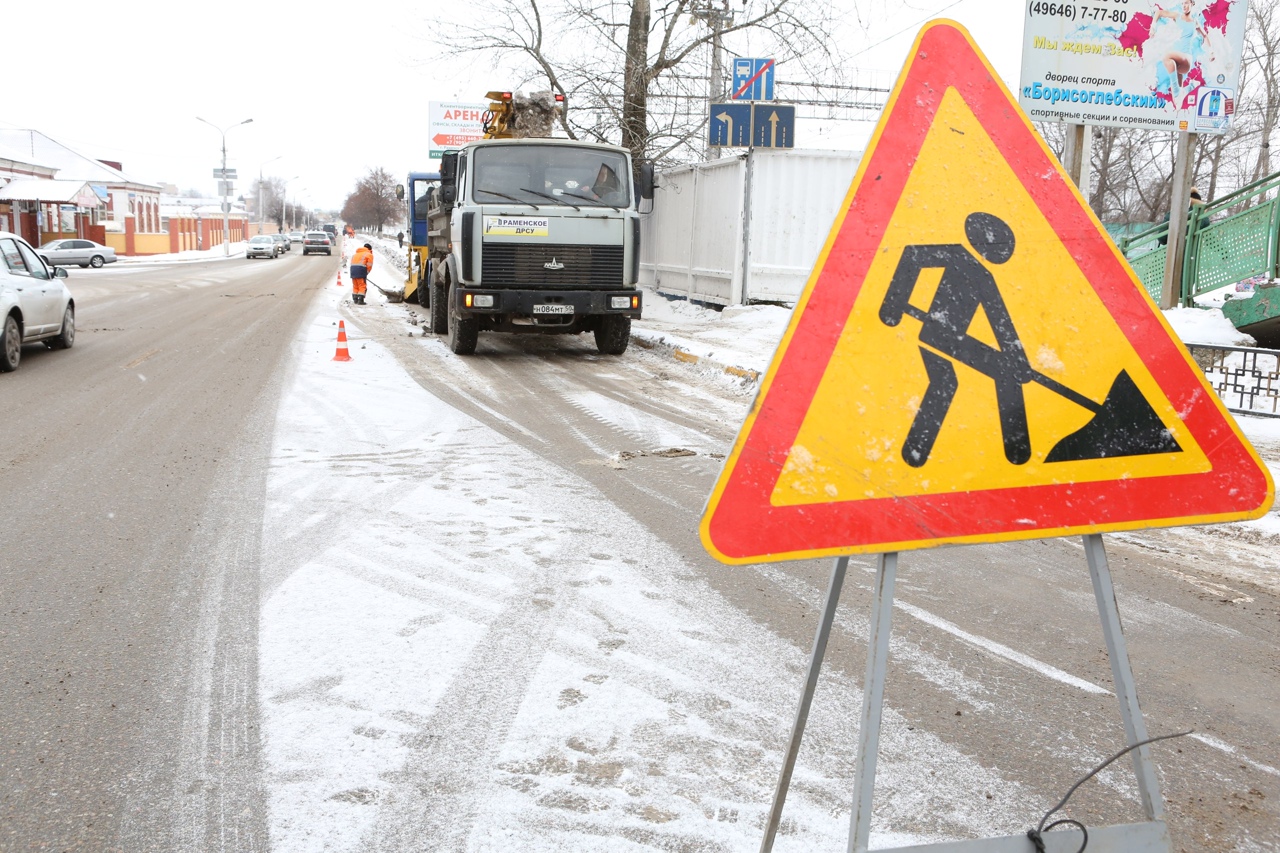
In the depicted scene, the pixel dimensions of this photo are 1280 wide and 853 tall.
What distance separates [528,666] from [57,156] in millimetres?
70266

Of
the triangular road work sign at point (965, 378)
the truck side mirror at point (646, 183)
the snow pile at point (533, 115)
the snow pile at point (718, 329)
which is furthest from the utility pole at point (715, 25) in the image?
the triangular road work sign at point (965, 378)

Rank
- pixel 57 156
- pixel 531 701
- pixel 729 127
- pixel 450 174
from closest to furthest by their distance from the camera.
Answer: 1. pixel 531 701
2. pixel 450 174
3. pixel 729 127
4. pixel 57 156

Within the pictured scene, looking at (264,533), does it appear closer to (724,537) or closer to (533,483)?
(533,483)

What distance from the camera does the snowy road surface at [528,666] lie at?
2766 mm

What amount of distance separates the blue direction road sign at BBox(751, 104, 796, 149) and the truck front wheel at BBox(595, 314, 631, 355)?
140 inches

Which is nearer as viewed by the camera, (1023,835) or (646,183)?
(1023,835)

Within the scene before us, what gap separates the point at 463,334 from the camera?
Answer: 534 inches

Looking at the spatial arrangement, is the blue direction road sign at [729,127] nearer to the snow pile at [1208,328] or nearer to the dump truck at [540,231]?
the dump truck at [540,231]

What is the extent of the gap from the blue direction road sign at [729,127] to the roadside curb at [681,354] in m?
3.02

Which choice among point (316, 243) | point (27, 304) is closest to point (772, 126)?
point (27, 304)

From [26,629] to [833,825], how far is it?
3147 mm

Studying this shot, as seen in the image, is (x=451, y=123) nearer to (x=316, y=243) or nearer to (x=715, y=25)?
(x=715, y=25)

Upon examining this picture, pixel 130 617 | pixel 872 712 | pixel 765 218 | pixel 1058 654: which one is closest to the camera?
pixel 872 712

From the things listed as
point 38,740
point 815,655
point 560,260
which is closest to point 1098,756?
point 815,655
